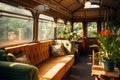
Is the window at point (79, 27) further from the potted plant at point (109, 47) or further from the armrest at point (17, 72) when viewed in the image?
the armrest at point (17, 72)

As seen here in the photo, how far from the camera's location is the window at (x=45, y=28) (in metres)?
4.45

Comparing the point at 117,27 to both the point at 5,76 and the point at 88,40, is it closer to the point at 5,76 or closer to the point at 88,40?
the point at 88,40

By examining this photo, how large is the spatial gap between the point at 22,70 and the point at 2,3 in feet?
5.31

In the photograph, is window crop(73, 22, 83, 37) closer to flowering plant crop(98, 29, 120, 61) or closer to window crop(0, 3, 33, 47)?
window crop(0, 3, 33, 47)

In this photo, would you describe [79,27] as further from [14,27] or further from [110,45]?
[110,45]

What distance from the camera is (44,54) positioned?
4129 mm

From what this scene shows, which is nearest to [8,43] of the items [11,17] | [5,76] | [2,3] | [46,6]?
[11,17]

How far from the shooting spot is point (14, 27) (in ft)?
10.3

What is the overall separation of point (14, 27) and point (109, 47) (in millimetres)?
2096

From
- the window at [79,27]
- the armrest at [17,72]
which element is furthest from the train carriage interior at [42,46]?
the window at [79,27]

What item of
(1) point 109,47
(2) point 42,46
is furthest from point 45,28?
(1) point 109,47

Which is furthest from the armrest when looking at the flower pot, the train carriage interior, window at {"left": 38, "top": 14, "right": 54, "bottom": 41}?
window at {"left": 38, "top": 14, "right": 54, "bottom": 41}

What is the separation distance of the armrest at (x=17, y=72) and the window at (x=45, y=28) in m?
2.62

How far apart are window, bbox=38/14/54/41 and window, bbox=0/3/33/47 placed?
22.8 inches
